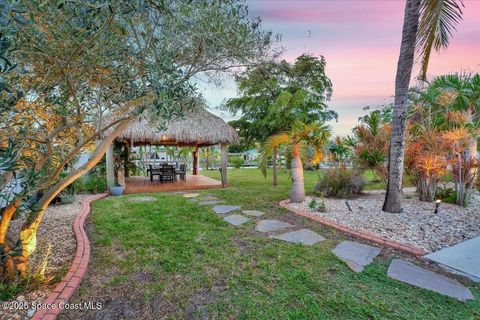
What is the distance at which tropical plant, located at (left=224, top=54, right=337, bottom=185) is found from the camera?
10.8 m

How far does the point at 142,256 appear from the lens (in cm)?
395

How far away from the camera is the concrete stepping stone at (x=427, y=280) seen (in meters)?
3.07

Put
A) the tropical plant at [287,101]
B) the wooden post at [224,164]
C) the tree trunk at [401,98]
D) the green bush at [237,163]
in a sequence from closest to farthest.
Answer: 1. the tree trunk at [401,98]
2. the tropical plant at [287,101]
3. the wooden post at [224,164]
4. the green bush at [237,163]

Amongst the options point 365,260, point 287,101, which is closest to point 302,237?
point 365,260

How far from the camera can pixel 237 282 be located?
320 centimetres

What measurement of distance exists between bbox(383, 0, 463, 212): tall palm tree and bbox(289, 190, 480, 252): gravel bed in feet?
1.75

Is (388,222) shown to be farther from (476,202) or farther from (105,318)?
(105,318)

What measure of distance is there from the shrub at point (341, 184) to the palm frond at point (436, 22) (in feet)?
13.2

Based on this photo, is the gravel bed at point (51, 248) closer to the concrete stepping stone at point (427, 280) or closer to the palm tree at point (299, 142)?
the concrete stepping stone at point (427, 280)

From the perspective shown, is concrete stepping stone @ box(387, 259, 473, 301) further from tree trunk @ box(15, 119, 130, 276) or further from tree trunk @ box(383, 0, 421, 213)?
tree trunk @ box(15, 119, 130, 276)

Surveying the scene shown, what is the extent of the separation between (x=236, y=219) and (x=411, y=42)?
217 inches

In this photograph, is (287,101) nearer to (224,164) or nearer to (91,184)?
(224,164)

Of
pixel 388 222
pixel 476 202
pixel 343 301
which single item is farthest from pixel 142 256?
pixel 476 202

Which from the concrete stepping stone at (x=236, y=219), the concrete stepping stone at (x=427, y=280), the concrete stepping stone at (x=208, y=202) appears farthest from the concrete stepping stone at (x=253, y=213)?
the concrete stepping stone at (x=427, y=280)
